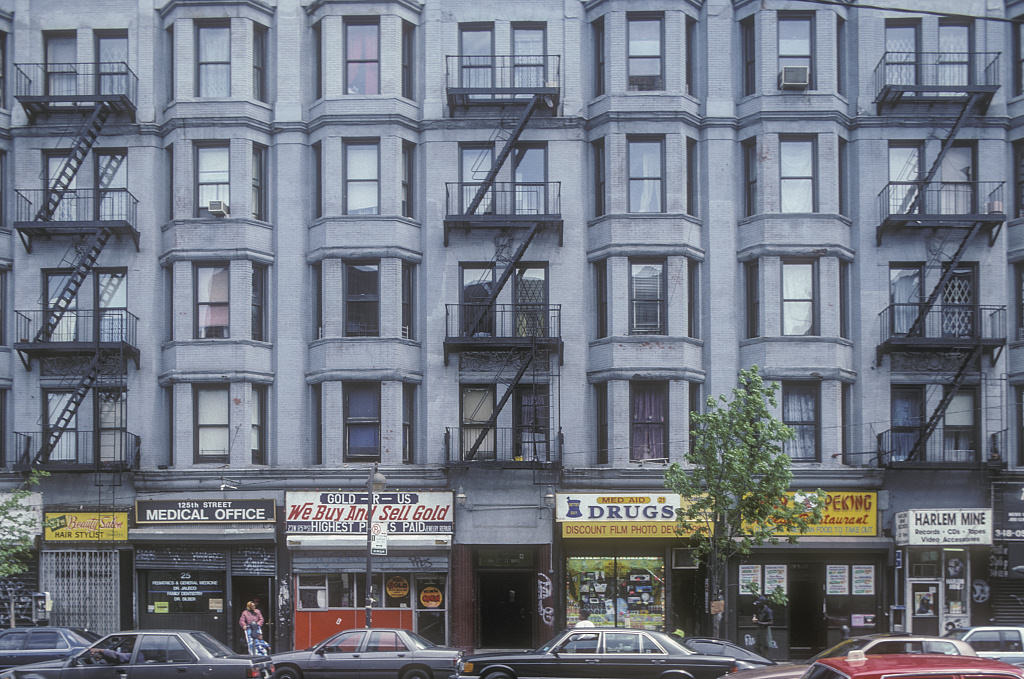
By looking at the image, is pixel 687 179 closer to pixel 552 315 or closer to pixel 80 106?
pixel 552 315

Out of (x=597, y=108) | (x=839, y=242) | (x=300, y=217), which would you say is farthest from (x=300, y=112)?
(x=839, y=242)

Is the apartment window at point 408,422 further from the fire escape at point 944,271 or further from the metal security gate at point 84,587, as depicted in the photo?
the fire escape at point 944,271

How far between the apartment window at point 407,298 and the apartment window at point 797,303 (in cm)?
1003

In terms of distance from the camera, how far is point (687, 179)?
33781 mm

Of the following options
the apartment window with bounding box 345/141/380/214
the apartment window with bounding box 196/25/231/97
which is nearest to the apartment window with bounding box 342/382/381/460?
the apartment window with bounding box 345/141/380/214

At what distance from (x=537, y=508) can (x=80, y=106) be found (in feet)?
54.5

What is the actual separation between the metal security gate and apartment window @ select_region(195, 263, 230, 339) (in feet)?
21.1

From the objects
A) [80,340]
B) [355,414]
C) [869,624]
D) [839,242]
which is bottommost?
[869,624]

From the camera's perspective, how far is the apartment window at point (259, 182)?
33.9 metres

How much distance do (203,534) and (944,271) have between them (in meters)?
20.7

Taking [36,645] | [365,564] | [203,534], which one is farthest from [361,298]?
[36,645]

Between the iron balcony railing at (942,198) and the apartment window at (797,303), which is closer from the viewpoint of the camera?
the iron balcony railing at (942,198)

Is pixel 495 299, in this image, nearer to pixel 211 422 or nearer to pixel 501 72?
pixel 501 72

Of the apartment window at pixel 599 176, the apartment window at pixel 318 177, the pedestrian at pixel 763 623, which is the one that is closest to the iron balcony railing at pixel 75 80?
the apartment window at pixel 318 177
